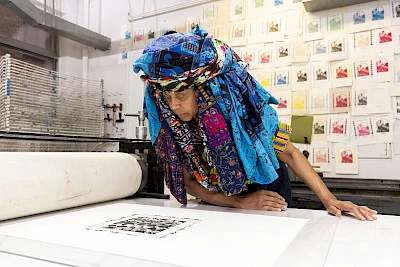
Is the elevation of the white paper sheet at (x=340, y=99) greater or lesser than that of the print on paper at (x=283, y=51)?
lesser

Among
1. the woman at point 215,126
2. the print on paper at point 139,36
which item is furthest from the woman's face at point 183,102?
the print on paper at point 139,36

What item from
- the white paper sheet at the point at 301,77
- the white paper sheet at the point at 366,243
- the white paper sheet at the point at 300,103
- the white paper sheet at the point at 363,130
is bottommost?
the white paper sheet at the point at 366,243

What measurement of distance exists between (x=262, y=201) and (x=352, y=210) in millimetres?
229

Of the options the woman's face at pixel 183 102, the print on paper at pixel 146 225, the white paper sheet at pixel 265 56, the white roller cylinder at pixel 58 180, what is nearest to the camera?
the print on paper at pixel 146 225

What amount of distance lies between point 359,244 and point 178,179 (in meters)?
0.52

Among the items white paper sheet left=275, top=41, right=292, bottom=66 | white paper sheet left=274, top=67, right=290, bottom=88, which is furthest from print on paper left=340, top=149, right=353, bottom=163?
white paper sheet left=275, top=41, right=292, bottom=66

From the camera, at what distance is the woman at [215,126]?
81cm

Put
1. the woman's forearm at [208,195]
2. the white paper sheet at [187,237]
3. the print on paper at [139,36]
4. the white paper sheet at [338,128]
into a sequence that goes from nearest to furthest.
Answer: the white paper sheet at [187,237] → the woman's forearm at [208,195] → the white paper sheet at [338,128] → the print on paper at [139,36]

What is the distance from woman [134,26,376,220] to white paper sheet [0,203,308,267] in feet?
0.49

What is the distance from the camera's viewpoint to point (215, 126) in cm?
87

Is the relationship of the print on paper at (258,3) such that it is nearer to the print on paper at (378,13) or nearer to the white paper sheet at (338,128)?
the print on paper at (378,13)

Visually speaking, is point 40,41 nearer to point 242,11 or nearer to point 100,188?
point 242,11

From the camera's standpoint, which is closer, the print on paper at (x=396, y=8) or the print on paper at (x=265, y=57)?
the print on paper at (x=396, y=8)

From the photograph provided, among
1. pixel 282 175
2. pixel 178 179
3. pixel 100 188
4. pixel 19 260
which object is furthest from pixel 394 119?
pixel 19 260
